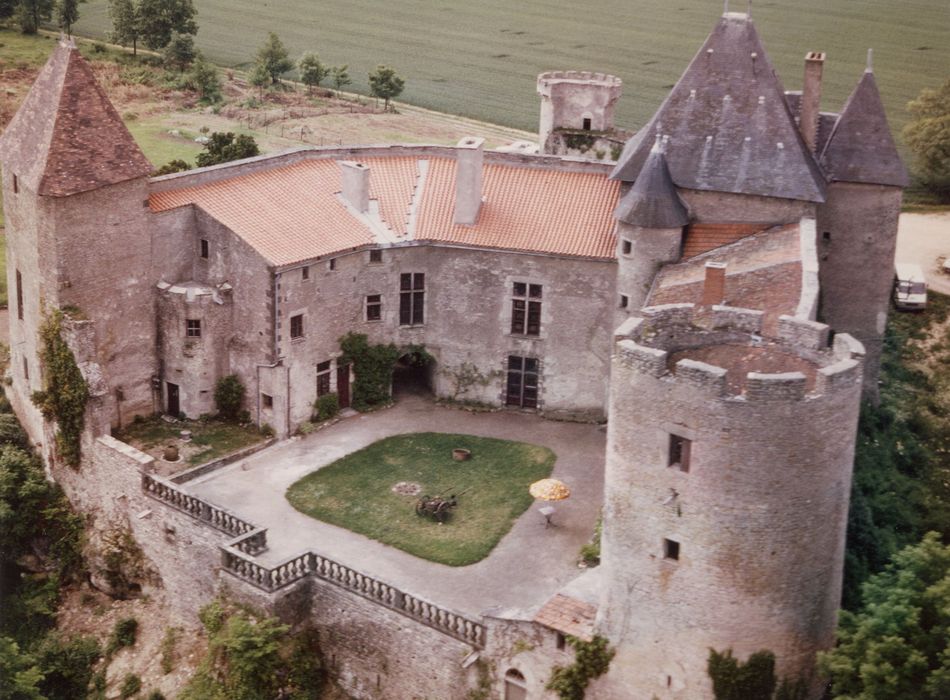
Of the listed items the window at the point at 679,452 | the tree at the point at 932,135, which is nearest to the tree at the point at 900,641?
the window at the point at 679,452

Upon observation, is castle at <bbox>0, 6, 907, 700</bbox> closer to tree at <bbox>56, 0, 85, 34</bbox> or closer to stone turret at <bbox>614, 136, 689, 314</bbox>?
stone turret at <bbox>614, 136, 689, 314</bbox>

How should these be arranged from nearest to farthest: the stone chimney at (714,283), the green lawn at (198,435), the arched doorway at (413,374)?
the stone chimney at (714,283), the green lawn at (198,435), the arched doorway at (413,374)

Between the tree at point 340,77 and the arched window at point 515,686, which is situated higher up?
the tree at point 340,77

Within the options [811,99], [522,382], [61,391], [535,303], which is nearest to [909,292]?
[811,99]

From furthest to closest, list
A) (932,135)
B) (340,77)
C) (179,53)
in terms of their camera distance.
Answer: (179,53)
(340,77)
(932,135)

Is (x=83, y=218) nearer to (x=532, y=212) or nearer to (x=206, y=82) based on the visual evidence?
(x=532, y=212)

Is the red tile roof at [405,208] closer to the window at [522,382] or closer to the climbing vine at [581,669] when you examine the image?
the window at [522,382]

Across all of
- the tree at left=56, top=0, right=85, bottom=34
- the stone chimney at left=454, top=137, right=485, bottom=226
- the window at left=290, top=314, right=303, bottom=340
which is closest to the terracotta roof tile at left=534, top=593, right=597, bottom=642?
the window at left=290, top=314, right=303, bottom=340
